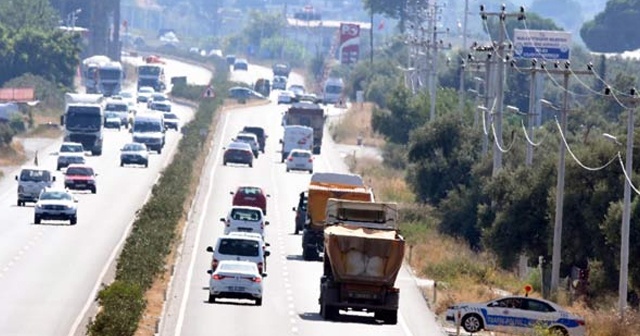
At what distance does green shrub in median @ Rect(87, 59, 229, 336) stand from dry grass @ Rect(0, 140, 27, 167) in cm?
967

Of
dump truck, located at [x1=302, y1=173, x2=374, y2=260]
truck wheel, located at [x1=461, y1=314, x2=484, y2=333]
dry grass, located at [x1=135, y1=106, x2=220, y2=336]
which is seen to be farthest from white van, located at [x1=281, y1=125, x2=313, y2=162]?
truck wheel, located at [x1=461, y1=314, x2=484, y2=333]

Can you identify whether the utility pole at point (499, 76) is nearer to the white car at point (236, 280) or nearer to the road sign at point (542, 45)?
the white car at point (236, 280)

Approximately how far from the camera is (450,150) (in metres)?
88.4

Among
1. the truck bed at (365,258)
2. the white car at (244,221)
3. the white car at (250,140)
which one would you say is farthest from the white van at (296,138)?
the truck bed at (365,258)

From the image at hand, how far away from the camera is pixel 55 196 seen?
73.6m

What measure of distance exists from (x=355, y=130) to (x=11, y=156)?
126 ft

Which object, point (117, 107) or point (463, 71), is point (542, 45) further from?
point (117, 107)

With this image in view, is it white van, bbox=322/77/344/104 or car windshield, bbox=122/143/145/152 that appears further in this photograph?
white van, bbox=322/77/344/104

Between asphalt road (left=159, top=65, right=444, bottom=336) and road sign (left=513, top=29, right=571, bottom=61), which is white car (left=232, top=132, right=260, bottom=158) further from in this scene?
road sign (left=513, top=29, right=571, bottom=61)

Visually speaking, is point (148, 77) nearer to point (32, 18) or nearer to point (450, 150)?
point (32, 18)

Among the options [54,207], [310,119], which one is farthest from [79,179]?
[310,119]

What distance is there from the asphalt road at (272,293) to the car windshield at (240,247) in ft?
4.09

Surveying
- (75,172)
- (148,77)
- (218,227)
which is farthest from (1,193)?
(148,77)

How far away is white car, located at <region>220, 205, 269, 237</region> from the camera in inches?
2638
